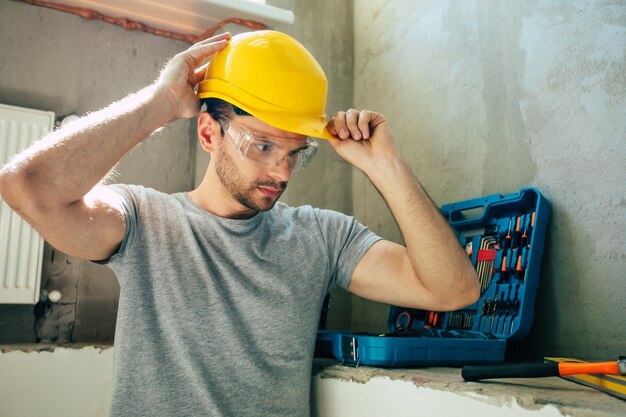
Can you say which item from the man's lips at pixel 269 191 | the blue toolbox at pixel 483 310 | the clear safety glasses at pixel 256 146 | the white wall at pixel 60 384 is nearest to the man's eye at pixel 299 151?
the clear safety glasses at pixel 256 146

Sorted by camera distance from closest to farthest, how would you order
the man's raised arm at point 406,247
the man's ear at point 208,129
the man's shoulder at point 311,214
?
the man's raised arm at point 406,247 < the man's ear at point 208,129 < the man's shoulder at point 311,214

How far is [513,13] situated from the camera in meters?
1.60

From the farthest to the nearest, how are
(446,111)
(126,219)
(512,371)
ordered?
(446,111), (126,219), (512,371)

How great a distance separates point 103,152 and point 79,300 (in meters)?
1.19

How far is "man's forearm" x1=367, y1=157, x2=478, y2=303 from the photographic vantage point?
1.27m

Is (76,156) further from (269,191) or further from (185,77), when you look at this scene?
(269,191)

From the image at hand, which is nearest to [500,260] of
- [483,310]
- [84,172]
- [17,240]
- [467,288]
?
[483,310]

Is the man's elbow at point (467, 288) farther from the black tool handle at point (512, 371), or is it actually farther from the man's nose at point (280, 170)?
the man's nose at point (280, 170)

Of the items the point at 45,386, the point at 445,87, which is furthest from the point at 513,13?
the point at 45,386

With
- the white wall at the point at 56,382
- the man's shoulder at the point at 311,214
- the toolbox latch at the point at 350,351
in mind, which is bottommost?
the white wall at the point at 56,382

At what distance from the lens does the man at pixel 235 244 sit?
1166 mm

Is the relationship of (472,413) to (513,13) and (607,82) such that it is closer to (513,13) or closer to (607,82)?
(607,82)

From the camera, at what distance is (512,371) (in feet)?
3.21

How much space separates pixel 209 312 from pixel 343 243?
17.2 inches
